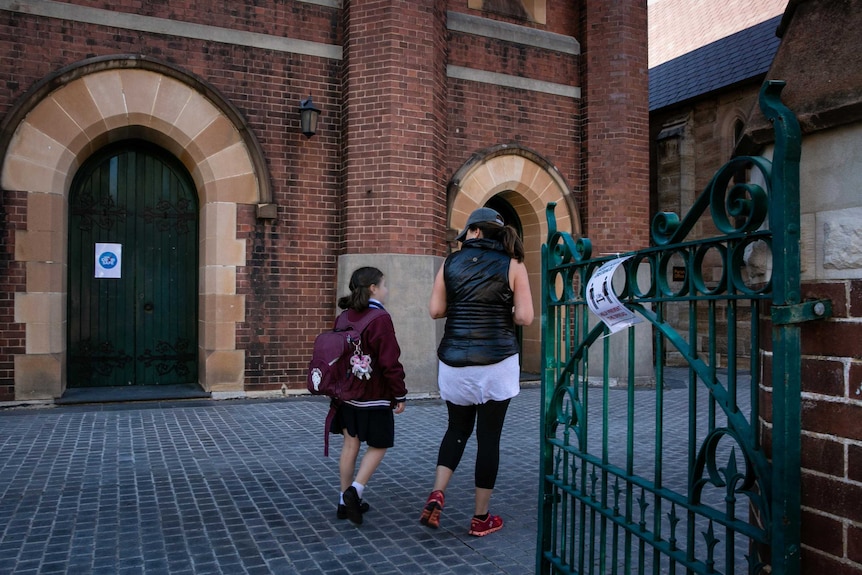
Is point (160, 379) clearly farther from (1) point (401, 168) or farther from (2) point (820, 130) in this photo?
(2) point (820, 130)

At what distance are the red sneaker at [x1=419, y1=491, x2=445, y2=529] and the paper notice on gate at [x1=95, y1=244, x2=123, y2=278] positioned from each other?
631 centimetres

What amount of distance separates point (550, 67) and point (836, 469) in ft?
33.2

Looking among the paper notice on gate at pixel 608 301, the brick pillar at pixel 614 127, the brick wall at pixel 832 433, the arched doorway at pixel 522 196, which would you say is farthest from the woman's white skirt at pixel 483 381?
the brick pillar at pixel 614 127

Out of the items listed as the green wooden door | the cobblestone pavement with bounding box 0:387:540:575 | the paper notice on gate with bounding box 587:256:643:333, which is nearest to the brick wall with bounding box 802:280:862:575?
the paper notice on gate with bounding box 587:256:643:333

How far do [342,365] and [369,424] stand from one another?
16.0 inches

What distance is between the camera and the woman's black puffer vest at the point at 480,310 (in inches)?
156

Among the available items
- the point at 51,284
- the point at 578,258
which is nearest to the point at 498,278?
the point at 578,258

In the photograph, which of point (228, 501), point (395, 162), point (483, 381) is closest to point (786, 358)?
point (483, 381)

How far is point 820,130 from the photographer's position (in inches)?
75.7

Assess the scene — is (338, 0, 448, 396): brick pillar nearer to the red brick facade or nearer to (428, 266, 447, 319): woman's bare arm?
the red brick facade

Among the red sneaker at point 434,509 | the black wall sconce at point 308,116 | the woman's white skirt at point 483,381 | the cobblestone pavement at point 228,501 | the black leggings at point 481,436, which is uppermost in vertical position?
the black wall sconce at point 308,116

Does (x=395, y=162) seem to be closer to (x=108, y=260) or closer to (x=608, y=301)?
(x=108, y=260)

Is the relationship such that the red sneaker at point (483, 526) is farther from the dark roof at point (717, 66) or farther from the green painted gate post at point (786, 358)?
the dark roof at point (717, 66)

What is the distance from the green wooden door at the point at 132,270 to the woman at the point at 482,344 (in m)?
6.15
